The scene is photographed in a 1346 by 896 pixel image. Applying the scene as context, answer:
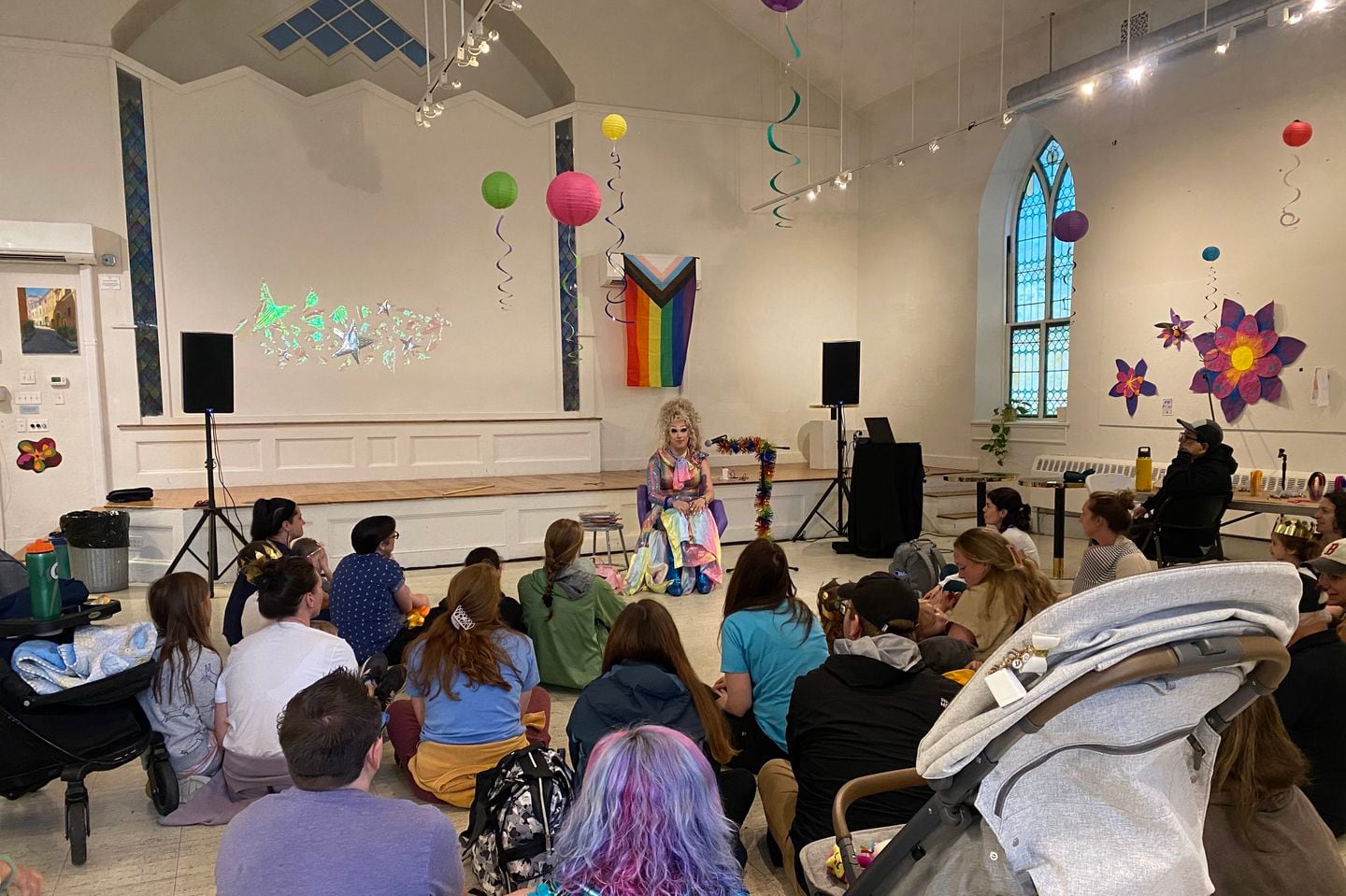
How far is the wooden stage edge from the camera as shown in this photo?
6648mm

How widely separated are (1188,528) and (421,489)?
573 cm

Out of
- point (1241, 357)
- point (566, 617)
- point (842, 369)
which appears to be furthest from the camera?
point (842, 369)

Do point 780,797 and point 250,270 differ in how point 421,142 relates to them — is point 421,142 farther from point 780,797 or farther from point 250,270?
point 780,797

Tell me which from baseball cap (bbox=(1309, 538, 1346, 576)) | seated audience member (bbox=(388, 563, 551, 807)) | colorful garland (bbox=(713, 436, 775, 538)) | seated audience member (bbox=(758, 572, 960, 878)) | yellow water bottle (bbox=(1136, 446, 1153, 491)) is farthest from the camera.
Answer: colorful garland (bbox=(713, 436, 775, 538))

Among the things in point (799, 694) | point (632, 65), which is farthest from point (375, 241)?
point (799, 694)

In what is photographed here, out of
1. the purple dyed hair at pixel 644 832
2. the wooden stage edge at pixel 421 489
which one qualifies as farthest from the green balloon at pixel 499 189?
the purple dyed hair at pixel 644 832

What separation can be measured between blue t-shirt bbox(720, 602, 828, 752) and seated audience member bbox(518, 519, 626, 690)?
50.2 inches

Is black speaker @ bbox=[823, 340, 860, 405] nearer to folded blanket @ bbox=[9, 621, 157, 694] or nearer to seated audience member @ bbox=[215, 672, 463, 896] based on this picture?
folded blanket @ bbox=[9, 621, 157, 694]

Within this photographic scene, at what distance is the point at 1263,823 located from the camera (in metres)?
1.74

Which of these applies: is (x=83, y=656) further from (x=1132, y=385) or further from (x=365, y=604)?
(x=1132, y=385)

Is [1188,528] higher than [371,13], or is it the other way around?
[371,13]

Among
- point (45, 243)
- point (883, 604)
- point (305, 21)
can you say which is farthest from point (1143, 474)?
point (45, 243)

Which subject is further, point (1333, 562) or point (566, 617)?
point (566, 617)

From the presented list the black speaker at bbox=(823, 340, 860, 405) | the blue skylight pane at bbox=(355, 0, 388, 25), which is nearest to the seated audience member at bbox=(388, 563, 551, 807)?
the black speaker at bbox=(823, 340, 860, 405)
